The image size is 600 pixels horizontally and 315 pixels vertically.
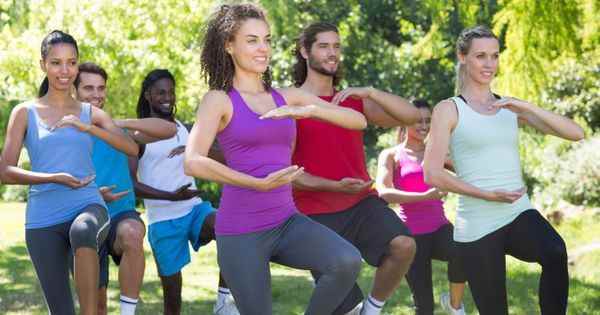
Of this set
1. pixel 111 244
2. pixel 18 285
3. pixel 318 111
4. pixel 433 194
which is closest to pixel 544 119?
pixel 318 111

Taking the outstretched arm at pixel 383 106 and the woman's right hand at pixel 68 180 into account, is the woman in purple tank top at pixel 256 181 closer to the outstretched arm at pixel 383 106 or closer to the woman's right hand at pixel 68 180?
the outstretched arm at pixel 383 106

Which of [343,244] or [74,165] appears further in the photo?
[74,165]

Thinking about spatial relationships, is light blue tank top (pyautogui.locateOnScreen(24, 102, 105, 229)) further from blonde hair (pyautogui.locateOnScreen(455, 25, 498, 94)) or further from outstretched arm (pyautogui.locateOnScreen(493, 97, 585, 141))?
outstretched arm (pyautogui.locateOnScreen(493, 97, 585, 141))

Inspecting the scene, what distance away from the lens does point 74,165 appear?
7.10 meters

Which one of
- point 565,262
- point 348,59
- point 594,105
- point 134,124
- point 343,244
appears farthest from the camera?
point 348,59

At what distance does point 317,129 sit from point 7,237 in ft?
42.9

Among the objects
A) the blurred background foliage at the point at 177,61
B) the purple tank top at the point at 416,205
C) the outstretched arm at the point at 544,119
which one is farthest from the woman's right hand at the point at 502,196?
the blurred background foliage at the point at 177,61

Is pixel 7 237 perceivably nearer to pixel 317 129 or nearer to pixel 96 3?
pixel 96 3

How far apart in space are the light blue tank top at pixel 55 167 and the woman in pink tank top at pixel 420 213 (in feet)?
8.37

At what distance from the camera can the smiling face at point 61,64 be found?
7.20 meters

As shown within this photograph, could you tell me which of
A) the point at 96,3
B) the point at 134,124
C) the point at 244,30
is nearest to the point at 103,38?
the point at 96,3

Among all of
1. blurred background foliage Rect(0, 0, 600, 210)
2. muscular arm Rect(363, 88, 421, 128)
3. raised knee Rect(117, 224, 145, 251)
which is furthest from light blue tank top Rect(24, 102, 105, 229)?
blurred background foliage Rect(0, 0, 600, 210)

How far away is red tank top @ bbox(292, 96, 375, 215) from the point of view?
288 inches

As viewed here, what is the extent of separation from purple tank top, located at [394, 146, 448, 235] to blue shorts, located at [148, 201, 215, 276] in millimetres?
1605
